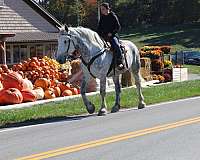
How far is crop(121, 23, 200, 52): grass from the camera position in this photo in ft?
258

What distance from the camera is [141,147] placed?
1036 centimetres

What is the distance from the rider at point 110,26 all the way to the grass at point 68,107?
2106mm

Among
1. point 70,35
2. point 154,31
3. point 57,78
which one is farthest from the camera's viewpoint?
point 154,31

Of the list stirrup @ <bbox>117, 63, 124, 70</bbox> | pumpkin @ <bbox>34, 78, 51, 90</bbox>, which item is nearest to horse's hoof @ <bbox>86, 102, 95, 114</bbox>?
stirrup @ <bbox>117, 63, 124, 70</bbox>

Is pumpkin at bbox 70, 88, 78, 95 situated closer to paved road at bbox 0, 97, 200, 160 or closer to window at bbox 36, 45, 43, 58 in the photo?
paved road at bbox 0, 97, 200, 160

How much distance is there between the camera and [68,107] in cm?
1764

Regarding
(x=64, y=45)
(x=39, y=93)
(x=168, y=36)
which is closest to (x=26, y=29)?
(x=39, y=93)

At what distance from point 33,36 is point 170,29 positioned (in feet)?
187

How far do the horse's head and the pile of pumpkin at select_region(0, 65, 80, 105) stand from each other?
4.94 m

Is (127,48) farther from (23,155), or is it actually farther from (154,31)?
(154,31)

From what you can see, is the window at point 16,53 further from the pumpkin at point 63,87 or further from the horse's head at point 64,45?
the horse's head at point 64,45

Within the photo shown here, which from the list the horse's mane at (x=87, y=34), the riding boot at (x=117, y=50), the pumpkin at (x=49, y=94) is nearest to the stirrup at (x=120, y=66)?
the riding boot at (x=117, y=50)

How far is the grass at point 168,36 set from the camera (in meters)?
78.8

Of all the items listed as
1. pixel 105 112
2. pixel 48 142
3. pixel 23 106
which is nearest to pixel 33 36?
pixel 23 106
